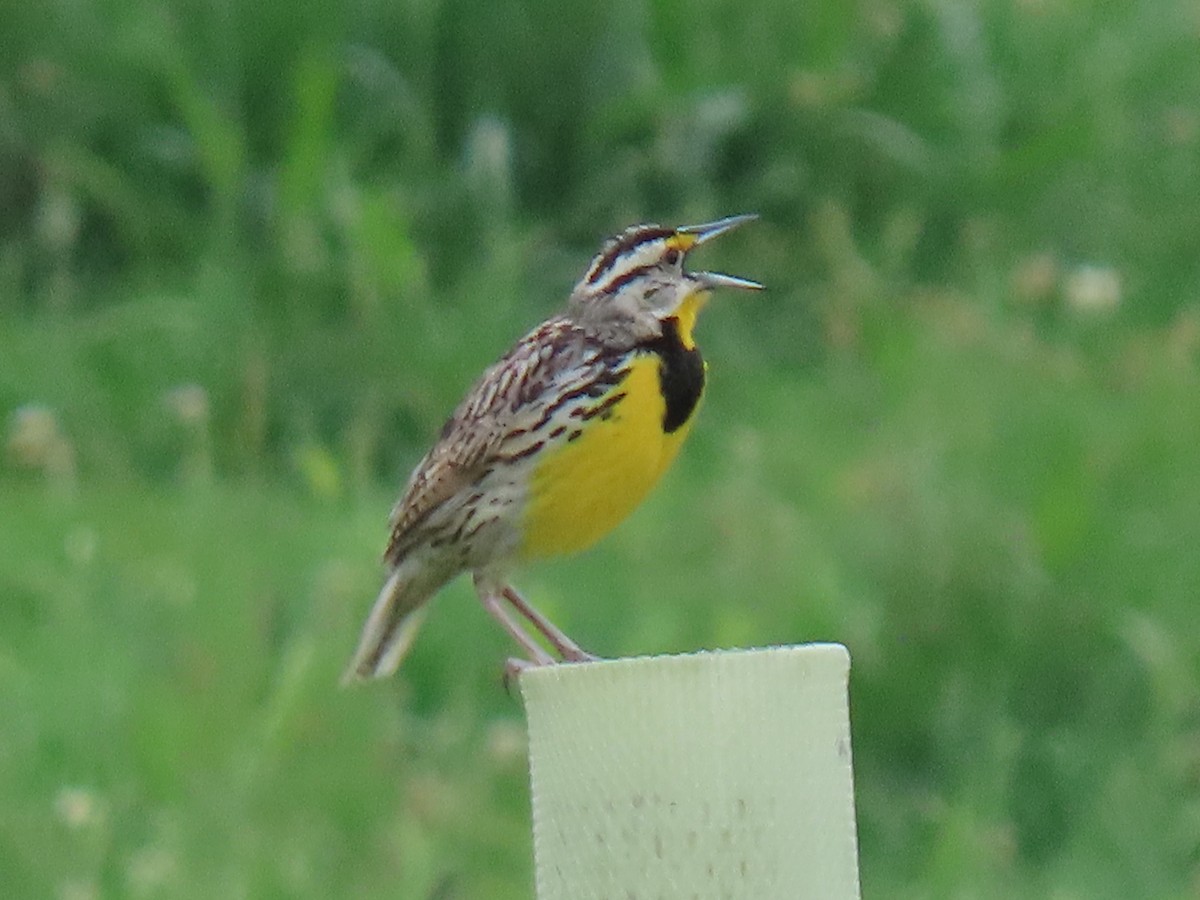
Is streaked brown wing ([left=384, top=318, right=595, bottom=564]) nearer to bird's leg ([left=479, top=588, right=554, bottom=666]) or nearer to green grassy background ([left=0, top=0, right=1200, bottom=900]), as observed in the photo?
bird's leg ([left=479, top=588, right=554, bottom=666])

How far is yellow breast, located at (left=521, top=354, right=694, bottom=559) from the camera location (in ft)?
14.9

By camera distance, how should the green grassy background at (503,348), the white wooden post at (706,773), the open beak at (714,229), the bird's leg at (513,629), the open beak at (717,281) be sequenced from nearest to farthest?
the white wooden post at (706,773) < the open beak at (717,281) < the open beak at (714,229) < the bird's leg at (513,629) < the green grassy background at (503,348)

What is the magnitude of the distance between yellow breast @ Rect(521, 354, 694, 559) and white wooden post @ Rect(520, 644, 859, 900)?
64.7 inches

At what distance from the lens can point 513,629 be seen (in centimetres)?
474

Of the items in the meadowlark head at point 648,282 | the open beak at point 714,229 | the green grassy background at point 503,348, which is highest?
the open beak at point 714,229

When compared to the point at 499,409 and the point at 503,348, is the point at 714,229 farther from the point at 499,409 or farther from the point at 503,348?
the point at 503,348

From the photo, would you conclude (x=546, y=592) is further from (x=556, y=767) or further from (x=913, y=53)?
(x=556, y=767)

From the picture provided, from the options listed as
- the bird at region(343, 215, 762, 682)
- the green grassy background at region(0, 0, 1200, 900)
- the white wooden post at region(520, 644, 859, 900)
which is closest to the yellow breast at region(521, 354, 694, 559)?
the bird at region(343, 215, 762, 682)

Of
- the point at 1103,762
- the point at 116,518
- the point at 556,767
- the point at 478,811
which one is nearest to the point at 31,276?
the point at 116,518

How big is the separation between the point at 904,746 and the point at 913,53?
298 centimetres

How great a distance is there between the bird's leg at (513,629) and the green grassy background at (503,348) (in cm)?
84

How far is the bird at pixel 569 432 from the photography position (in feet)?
15.0

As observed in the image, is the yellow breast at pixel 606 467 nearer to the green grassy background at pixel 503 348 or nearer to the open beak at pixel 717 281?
the open beak at pixel 717 281

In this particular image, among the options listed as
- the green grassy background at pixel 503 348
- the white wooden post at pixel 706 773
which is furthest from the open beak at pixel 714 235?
the white wooden post at pixel 706 773
